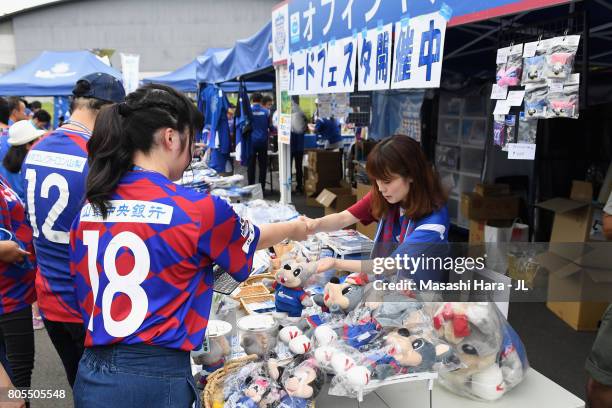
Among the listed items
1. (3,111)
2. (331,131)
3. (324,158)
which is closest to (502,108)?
(3,111)

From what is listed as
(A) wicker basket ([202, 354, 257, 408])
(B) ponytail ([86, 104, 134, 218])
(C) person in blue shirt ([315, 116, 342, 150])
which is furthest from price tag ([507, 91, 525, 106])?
(C) person in blue shirt ([315, 116, 342, 150])

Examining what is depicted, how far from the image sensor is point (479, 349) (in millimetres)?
1485

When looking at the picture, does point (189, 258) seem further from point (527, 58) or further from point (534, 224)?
point (534, 224)

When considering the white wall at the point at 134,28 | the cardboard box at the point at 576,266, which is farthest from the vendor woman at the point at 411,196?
the white wall at the point at 134,28

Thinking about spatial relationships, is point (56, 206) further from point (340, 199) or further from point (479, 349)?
point (340, 199)

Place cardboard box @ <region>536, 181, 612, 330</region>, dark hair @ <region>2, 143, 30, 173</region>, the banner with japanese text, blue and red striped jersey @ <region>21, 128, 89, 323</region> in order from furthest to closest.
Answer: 1. cardboard box @ <region>536, 181, 612, 330</region>
2. dark hair @ <region>2, 143, 30, 173</region>
3. the banner with japanese text
4. blue and red striped jersey @ <region>21, 128, 89, 323</region>

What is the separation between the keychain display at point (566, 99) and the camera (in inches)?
76.5

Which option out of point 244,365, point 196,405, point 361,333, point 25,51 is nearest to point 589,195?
point 361,333

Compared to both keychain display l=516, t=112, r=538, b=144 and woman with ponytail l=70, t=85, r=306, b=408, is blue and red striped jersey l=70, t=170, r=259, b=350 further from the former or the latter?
keychain display l=516, t=112, r=538, b=144

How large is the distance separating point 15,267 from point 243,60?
4471 mm

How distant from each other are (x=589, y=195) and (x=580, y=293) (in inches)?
36.0

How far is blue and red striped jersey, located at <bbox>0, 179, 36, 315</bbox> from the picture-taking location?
2.06 m

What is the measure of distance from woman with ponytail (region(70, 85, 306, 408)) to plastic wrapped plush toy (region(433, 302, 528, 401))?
0.77m

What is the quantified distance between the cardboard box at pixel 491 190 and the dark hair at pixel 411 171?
338cm
